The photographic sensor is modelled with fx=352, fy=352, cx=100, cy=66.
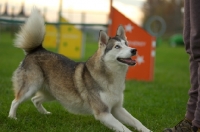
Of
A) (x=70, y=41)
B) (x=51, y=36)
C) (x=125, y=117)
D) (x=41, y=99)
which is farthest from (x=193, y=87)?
(x=51, y=36)

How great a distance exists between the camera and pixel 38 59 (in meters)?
4.12

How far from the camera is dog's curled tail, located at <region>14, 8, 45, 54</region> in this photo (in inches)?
165

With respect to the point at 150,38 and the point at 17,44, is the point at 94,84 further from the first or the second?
the point at 150,38

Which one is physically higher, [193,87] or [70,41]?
[193,87]

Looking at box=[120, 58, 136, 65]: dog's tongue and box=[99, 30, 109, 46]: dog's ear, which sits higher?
box=[99, 30, 109, 46]: dog's ear

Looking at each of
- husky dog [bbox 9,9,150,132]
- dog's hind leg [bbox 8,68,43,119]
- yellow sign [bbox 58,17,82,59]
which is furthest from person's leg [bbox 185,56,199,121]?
yellow sign [bbox 58,17,82,59]

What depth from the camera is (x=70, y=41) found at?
1330cm

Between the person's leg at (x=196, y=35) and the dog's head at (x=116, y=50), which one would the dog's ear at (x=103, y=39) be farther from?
the person's leg at (x=196, y=35)

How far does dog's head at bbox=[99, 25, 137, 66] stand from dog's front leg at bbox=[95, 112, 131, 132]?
557mm

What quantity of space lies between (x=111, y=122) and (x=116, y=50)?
30.0 inches

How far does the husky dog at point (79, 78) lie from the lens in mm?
3592

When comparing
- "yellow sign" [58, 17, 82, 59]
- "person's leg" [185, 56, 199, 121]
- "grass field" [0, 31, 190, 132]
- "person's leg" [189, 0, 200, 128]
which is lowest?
"yellow sign" [58, 17, 82, 59]

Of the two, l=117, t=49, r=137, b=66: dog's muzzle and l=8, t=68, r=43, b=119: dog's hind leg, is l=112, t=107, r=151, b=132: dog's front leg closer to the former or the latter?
l=117, t=49, r=137, b=66: dog's muzzle

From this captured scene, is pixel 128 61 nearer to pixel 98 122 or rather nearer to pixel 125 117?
pixel 125 117
